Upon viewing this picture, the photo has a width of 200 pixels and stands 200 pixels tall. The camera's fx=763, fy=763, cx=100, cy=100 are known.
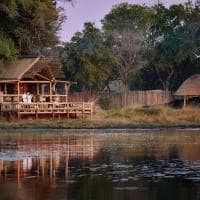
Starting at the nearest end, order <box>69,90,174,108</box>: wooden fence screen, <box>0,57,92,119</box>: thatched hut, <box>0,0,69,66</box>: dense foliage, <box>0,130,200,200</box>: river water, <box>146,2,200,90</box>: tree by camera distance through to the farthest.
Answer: <box>0,130,200,200</box>: river water → <box>0,57,92,119</box>: thatched hut → <box>0,0,69,66</box>: dense foliage → <box>69,90,174,108</box>: wooden fence screen → <box>146,2,200,90</box>: tree

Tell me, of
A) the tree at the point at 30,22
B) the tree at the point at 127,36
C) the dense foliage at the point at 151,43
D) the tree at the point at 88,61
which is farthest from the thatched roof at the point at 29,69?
the tree at the point at 127,36

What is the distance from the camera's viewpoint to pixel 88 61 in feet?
253

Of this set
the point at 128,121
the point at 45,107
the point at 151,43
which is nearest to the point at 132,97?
the point at 151,43

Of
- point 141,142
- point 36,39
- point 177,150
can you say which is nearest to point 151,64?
point 36,39

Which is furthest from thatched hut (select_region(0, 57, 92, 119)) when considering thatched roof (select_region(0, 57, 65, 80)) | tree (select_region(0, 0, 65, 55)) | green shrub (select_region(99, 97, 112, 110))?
green shrub (select_region(99, 97, 112, 110))

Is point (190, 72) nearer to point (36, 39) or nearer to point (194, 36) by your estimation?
point (194, 36)

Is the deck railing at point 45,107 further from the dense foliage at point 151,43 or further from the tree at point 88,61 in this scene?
the dense foliage at point 151,43

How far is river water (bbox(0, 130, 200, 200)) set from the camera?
64.4 ft

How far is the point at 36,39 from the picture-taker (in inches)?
2640

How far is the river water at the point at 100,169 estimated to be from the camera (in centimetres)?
1964

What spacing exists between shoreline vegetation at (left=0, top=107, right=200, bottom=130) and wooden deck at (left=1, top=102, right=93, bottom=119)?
3.06 feet

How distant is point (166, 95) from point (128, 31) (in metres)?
9.36

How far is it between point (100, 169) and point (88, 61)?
5197 centimetres

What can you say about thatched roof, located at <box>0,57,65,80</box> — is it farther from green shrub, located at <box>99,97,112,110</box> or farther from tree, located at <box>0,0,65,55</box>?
green shrub, located at <box>99,97,112,110</box>
